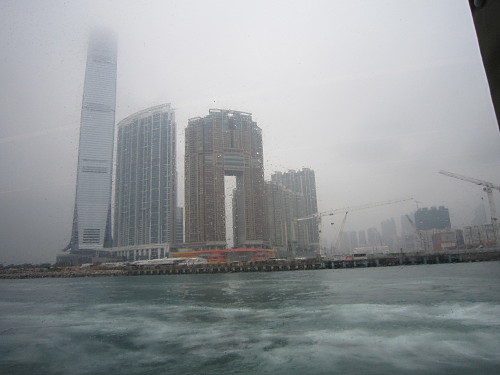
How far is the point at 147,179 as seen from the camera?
10156 centimetres

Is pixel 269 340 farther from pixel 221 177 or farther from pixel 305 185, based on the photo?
pixel 305 185

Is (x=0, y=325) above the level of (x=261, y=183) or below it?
below

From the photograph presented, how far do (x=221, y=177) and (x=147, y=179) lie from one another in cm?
2755

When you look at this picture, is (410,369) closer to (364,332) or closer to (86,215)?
(364,332)

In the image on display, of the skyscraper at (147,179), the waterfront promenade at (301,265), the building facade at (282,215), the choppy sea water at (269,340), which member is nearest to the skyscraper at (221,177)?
the building facade at (282,215)

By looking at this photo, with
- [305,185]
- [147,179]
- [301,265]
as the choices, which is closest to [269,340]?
[301,265]

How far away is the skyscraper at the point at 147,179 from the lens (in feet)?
331

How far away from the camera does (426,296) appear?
2058 centimetres

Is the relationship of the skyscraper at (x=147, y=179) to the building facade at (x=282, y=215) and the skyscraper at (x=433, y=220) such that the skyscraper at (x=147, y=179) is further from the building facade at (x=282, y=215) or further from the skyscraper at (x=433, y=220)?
the skyscraper at (x=433, y=220)

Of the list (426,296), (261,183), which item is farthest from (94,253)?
(426,296)

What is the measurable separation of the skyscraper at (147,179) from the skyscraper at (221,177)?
1479 cm

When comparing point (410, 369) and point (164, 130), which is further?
point (164, 130)

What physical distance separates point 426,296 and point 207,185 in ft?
224

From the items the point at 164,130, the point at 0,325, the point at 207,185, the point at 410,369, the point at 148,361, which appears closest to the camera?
the point at 410,369
